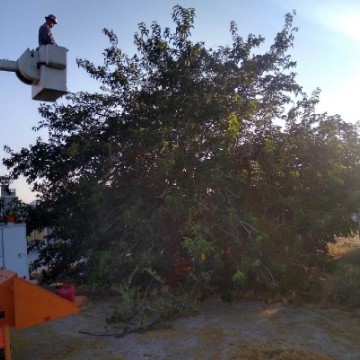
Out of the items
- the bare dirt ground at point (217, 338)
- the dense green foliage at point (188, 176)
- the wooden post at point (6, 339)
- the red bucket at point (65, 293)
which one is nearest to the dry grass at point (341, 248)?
the dense green foliage at point (188, 176)

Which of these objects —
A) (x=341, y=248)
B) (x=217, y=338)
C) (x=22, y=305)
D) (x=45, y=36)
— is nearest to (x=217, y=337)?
(x=217, y=338)

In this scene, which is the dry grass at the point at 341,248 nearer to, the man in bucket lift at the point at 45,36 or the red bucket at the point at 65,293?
the red bucket at the point at 65,293

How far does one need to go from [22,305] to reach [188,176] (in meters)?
4.51

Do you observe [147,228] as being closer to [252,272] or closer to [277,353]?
[252,272]

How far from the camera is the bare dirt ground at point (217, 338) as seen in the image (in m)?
5.36

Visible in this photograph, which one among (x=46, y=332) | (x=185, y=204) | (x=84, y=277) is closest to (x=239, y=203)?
(x=185, y=204)

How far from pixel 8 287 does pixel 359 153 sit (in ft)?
24.8

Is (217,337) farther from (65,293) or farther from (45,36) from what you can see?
(45,36)

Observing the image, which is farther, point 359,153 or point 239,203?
point 359,153

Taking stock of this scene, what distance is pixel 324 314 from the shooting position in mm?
6984

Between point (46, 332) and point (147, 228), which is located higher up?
point (147, 228)

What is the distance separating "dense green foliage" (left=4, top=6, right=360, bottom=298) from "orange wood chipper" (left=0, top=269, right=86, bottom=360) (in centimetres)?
262

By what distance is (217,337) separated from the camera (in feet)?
19.6

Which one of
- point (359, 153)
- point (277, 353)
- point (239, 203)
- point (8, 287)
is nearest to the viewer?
point (8, 287)
